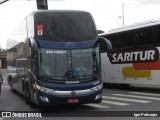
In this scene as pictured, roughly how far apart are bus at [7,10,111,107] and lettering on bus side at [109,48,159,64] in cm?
626

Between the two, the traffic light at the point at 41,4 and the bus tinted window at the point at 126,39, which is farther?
the traffic light at the point at 41,4

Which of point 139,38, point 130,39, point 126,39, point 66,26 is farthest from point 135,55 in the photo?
point 66,26

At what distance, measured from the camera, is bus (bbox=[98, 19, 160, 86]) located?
71.1 ft

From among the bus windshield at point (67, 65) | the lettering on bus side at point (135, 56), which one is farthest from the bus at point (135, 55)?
the bus windshield at point (67, 65)

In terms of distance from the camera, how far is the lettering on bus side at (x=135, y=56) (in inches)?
851

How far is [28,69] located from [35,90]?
6.42 feet

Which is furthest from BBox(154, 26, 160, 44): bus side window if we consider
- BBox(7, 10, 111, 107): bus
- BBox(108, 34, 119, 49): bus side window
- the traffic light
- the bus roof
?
the traffic light

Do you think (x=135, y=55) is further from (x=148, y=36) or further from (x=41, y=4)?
(x=41, y=4)

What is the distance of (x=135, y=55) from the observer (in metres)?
23.1

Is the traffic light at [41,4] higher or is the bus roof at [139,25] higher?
the traffic light at [41,4]

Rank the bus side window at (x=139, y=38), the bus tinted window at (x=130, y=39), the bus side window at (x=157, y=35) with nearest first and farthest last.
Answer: the bus side window at (x=157, y=35) < the bus side window at (x=139, y=38) < the bus tinted window at (x=130, y=39)

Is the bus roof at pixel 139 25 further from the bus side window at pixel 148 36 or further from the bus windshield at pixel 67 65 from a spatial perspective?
the bus windshield at pixel 67 65

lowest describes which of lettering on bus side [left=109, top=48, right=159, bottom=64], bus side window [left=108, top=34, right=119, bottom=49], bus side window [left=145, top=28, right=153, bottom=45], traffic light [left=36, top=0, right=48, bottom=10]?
lettering on bus side [left=109, top=48, right=159, bottom=64]

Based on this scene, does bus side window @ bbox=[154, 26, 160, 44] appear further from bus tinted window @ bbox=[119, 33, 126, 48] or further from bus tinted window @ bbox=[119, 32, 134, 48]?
bus tinted window @ bbox=[119, 33, 126, 48]
